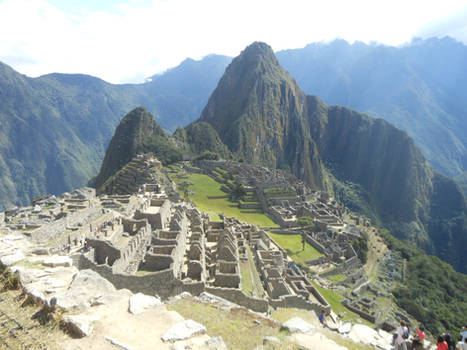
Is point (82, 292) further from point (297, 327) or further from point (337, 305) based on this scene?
point (337, 305)

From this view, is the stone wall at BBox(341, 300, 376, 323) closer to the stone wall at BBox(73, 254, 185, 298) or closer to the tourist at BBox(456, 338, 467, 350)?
the stone wall at BBox(73, 254, 185, 298)

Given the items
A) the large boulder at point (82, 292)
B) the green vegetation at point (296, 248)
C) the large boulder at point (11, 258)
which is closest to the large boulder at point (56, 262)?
the large boulder at point (11, 258)

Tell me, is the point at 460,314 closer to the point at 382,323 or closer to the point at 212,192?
the point at 382,323

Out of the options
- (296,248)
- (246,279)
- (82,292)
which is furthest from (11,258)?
(296,248)

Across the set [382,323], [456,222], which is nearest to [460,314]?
[382,323]

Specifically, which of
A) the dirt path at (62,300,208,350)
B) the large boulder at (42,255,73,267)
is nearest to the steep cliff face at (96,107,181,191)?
the large boulder at (42,255,73,267)
